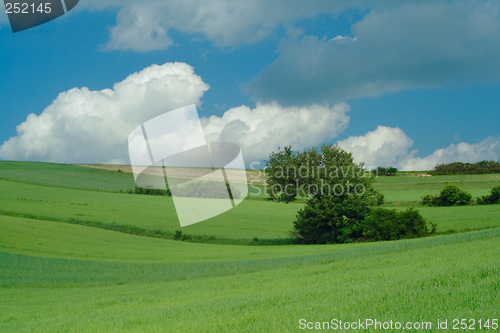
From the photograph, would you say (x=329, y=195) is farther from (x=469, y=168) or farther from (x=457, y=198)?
(x=469, y=168)

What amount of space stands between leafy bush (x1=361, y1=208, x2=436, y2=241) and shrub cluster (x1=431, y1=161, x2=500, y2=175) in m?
69.3

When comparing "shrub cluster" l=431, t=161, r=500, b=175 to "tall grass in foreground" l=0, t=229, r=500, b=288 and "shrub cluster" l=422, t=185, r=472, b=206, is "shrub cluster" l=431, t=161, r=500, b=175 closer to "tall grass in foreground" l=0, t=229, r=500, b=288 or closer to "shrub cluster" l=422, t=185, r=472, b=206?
"shrub cluster" l=422, t=185, r=472, b=206

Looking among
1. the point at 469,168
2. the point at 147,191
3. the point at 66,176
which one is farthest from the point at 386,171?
the point at 66,176

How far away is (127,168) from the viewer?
10869 centimetres

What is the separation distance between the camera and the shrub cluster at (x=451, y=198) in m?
61.5

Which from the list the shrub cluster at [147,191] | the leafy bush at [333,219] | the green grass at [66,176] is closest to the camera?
the leafy bush at [333,219]

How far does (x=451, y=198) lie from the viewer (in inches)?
2436

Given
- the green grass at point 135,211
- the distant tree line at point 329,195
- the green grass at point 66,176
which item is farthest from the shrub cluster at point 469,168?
the green grass at point 66,176

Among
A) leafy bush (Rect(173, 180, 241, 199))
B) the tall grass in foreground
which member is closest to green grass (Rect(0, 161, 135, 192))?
leafy bush (Rect(173, 180, 241, 199))

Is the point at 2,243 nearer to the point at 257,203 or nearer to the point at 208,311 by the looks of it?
the point at 208,311

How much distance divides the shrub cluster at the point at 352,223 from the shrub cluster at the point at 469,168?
223 feet

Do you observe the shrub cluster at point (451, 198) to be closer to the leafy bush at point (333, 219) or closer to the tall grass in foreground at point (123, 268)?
the leafy bush at point (333, 219)

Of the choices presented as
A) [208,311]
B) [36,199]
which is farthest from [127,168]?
[208,311]

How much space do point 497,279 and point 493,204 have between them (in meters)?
63.1
